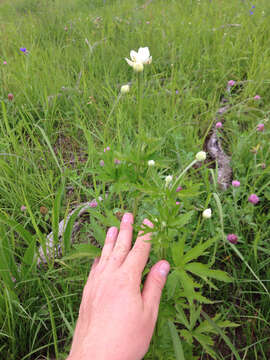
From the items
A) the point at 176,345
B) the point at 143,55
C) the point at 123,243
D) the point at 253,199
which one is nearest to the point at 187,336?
the point at 176,345

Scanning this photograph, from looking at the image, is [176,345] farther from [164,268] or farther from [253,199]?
[253,199]

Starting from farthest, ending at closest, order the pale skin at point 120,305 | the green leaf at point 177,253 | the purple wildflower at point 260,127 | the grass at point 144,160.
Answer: the purple wildflower at point 260,127 < the grass at point 144,160 < the green leaf at point 177,253 < the pale skin at point 120,305

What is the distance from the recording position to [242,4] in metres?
3.11

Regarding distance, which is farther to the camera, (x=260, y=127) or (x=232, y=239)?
(x=260, y=127)

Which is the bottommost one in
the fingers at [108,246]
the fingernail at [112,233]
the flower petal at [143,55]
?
the fingers at [108,246]

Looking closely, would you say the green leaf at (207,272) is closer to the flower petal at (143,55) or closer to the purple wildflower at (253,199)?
the purple wildflower at (253,199)

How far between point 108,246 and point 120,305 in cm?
29

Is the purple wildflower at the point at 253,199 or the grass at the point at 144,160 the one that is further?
the purple wildflower at the point at 253,199

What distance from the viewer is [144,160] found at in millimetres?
896

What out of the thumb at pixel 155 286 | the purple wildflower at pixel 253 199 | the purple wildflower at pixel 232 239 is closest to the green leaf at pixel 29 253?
the thumb at pixel 155 286

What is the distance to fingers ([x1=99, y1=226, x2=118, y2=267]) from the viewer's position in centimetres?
103

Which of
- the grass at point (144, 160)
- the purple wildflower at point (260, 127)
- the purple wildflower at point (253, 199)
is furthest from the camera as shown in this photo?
the purple wildflower at point (260, 127)

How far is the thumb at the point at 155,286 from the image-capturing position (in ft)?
2.75

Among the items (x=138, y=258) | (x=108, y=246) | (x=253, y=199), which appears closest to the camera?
(x=138, y=258)
